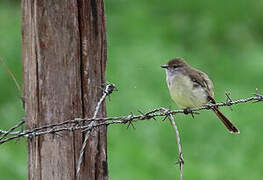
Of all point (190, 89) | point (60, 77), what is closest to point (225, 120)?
point (190, 89)

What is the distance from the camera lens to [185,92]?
6.49 metres

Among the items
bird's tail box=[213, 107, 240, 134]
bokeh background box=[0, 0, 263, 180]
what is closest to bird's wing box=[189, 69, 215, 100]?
bird's tail box=[213, 107, 240, 134]

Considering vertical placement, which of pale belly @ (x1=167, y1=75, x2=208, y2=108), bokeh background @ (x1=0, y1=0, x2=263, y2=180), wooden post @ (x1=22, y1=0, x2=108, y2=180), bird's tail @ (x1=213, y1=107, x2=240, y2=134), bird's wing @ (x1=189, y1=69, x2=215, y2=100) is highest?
bokeh background @ (x1=0, y1=0, x2=263, y2=180)

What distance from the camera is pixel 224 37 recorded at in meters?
13.9

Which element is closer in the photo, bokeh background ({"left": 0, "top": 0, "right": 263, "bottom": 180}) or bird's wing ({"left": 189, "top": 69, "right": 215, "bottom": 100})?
bird's wing ({"left": 189, "top": 69, "right": 215, "bottom": 100})

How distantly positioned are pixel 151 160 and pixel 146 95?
202 cm

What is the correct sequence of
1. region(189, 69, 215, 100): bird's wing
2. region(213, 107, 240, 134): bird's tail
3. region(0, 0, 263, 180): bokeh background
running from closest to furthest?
region(213, 107, 240, 134): bird's tail, region(189, 69, 215, 100): bird's wing, region(0, 0, 263, 180): bokeh background

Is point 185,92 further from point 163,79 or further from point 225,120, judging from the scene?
point 163,79

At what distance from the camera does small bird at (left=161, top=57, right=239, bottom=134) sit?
21.3 feet

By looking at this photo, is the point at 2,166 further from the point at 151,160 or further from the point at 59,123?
the point at 59,123

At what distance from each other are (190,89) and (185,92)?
0.08m

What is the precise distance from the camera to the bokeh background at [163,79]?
8.82m

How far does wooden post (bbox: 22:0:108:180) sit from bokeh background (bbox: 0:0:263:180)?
5.71 ft

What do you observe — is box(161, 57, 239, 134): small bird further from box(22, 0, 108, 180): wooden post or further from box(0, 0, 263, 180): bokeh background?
box(22, 0, 108, 180): wooden post
